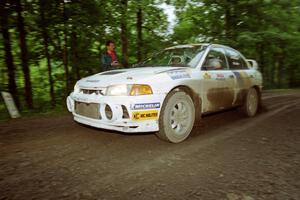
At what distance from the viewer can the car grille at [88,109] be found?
12.6ft

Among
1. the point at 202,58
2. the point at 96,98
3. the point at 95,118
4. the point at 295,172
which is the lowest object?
the point at 295,172

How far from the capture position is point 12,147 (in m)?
3.83

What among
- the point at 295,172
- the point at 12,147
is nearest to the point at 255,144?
the point at 295,172

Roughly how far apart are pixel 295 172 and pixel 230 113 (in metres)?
3.86

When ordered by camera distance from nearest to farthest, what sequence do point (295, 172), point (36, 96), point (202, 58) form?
point (295, 172)
point (202, 58)
point (36, 96)

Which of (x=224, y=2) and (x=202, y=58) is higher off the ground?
(x=224, y=2)

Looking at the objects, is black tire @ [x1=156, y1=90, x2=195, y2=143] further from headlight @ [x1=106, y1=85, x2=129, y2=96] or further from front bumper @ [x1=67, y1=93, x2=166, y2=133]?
headlight @ [x1=106, y1=85, x2=129, y2=96]

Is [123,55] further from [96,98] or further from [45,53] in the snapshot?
[96,98]

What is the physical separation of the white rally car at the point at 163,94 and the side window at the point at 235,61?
0.64 ft

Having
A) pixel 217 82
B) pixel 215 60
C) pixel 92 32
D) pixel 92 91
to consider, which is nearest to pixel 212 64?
pixel 215 60

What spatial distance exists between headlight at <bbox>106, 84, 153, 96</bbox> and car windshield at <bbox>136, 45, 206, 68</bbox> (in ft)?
3.97

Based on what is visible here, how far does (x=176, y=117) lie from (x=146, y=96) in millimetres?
693

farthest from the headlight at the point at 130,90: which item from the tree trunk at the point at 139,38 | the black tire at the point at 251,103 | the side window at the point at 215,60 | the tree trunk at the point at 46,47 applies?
the tree trunk at the point at 139,38

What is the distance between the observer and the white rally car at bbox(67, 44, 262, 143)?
12.1 ft
